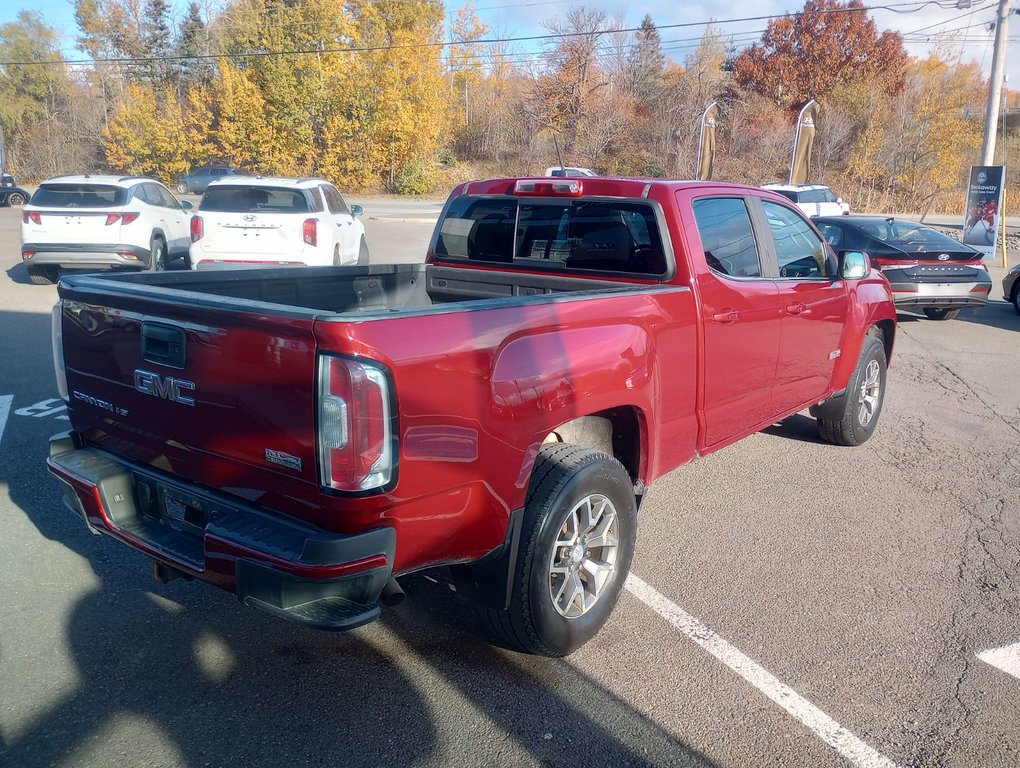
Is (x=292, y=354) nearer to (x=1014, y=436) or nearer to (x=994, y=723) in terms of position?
(x=994, y=723)

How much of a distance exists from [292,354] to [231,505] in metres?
0.68

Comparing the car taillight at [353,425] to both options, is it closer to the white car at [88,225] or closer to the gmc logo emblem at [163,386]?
the gmc logo emblem at [163,386]

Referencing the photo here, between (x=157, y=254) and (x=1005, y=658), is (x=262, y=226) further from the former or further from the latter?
(x=1005, y=658)

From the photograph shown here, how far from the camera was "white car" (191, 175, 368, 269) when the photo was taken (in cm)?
1167

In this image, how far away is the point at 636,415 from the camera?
12.6ft

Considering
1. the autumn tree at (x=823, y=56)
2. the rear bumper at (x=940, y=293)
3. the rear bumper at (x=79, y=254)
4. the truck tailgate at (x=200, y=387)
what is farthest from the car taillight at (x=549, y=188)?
the autumn tree at (x=823, y=56)

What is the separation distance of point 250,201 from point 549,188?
333 inches

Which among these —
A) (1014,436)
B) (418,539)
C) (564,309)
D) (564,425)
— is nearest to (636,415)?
(564,425)

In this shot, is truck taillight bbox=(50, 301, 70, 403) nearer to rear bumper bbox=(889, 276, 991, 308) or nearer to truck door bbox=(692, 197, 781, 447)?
truck door bbox=(692, 197, 781, 447)

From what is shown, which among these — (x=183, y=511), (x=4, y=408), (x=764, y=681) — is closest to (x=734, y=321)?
(x=764, y=681)

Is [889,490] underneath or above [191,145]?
underneath

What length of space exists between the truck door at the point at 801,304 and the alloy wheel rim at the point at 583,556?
73.9 inches

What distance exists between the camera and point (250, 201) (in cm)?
1205

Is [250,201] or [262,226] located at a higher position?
[250,201]
